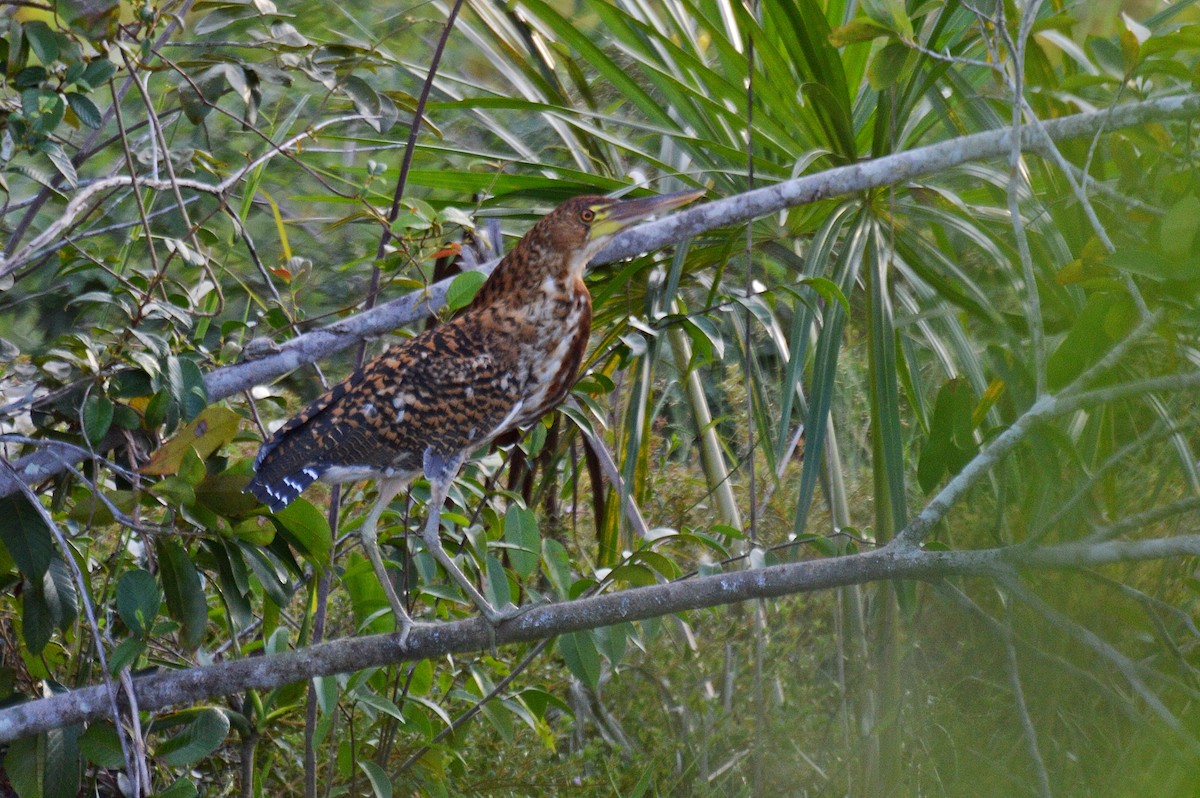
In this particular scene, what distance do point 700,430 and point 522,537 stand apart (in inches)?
41.3

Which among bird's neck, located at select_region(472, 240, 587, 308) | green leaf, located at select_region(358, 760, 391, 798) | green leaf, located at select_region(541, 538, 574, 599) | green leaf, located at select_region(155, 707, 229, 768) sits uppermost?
bird's neck, located at select_region(472, 240, 587, 308)

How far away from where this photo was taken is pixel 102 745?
79.5 inches

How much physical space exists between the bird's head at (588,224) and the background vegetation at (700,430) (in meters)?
0.20

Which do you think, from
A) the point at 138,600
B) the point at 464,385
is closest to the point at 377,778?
the point at 138,600

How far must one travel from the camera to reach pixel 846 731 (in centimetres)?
289

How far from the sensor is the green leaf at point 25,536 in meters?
1.96

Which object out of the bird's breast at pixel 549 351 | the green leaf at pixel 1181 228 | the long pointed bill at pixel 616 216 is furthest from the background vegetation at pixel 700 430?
the long pointed bill at pixel 616 216

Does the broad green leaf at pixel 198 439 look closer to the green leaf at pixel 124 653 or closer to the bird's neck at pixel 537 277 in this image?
the green leaf at pixel 124 653

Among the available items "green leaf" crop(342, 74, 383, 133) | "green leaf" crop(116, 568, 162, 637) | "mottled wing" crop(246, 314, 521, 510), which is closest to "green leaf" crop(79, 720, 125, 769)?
"green leaf" crop(116, 568, 162, 637)

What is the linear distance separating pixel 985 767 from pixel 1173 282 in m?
0.34

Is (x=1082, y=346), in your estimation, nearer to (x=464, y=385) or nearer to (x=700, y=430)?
(x=464, y=385)

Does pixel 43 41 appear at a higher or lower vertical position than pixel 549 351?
higher

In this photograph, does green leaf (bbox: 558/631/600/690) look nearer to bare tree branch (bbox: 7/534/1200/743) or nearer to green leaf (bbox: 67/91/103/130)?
bare tree branch (bbox: 7/534/1200/743)

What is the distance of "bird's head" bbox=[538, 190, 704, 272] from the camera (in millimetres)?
2525
